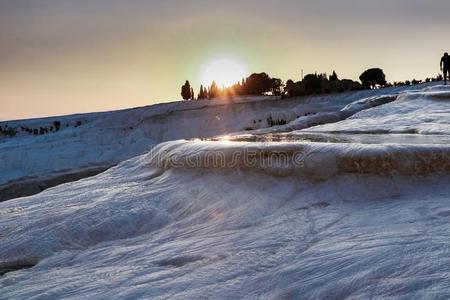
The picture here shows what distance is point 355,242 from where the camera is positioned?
8.02 ft

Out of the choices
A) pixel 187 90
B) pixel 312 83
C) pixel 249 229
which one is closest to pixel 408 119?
pixel 249 229

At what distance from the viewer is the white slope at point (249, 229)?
6.96ft

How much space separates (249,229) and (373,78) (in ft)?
130

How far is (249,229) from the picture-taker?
2.99 meters

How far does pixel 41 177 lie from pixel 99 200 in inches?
198

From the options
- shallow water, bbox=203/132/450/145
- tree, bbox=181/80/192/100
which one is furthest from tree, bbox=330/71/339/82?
shallow water, bbox=203/132/450/145

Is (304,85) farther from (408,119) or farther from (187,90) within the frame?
(408,119)

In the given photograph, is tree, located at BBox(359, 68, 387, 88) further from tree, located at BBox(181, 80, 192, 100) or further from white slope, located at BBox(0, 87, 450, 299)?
white slope, located at BBox(0, 87, 450, 299)

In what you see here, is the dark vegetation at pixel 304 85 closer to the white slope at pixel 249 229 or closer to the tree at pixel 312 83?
the tree at pixel 312 83

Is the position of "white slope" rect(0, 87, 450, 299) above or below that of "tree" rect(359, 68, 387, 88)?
below

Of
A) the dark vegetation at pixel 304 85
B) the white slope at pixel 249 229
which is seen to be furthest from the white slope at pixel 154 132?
the white slope at pixel 249 229

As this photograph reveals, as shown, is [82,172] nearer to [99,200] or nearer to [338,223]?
[99,200]

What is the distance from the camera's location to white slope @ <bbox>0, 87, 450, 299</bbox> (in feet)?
6.96

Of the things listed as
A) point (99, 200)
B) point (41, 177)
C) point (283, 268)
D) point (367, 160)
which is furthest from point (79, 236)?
point (41, 177)
